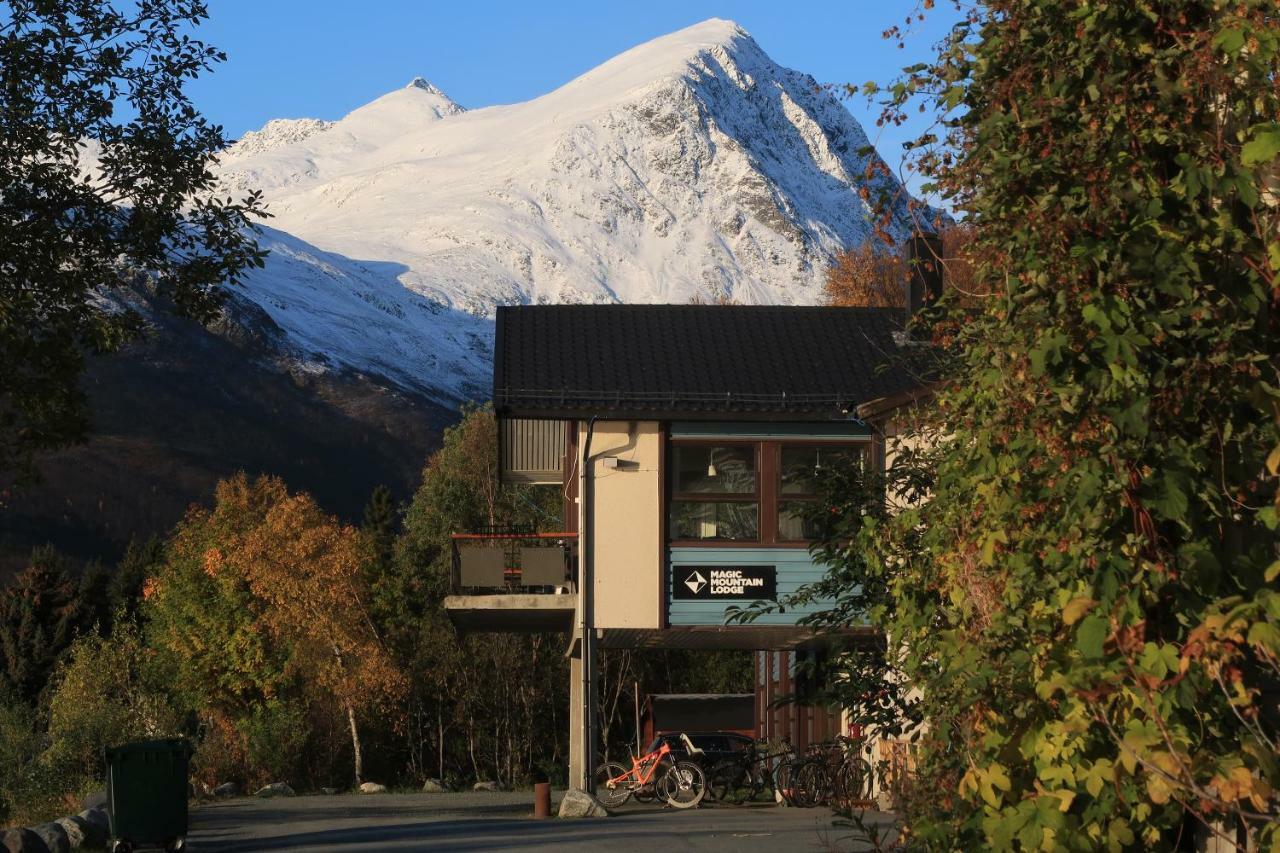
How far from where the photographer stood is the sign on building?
81.3ft

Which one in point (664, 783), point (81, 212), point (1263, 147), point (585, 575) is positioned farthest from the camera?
point (664, 783)

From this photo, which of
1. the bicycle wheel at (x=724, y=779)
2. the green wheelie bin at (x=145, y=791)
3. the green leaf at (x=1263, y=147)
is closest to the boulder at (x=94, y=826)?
the green wheelie bin at (x=145, y=791)

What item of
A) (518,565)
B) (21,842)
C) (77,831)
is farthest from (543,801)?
(21,842)

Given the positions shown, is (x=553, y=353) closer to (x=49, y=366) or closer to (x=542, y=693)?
(x=49, y=366)

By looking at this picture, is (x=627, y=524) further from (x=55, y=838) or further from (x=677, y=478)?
(x=55, y=838)

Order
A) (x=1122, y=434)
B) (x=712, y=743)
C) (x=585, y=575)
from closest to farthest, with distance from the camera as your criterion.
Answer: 1. (x=1122, y=434)
2. (x=585, y=575)
3. (x=712, y=743)

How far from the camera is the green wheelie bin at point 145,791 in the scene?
1792cm

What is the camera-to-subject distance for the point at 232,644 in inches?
2415

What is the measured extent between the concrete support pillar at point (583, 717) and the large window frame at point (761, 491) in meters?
2.22

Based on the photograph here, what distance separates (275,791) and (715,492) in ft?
73.7

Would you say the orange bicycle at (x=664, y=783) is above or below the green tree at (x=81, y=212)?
below

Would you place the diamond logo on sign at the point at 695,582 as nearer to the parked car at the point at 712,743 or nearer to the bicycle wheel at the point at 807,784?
the bicycle wheel at the point at 807,784

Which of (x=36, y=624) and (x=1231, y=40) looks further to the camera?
(x=36, y=624)

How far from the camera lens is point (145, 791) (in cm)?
1809
